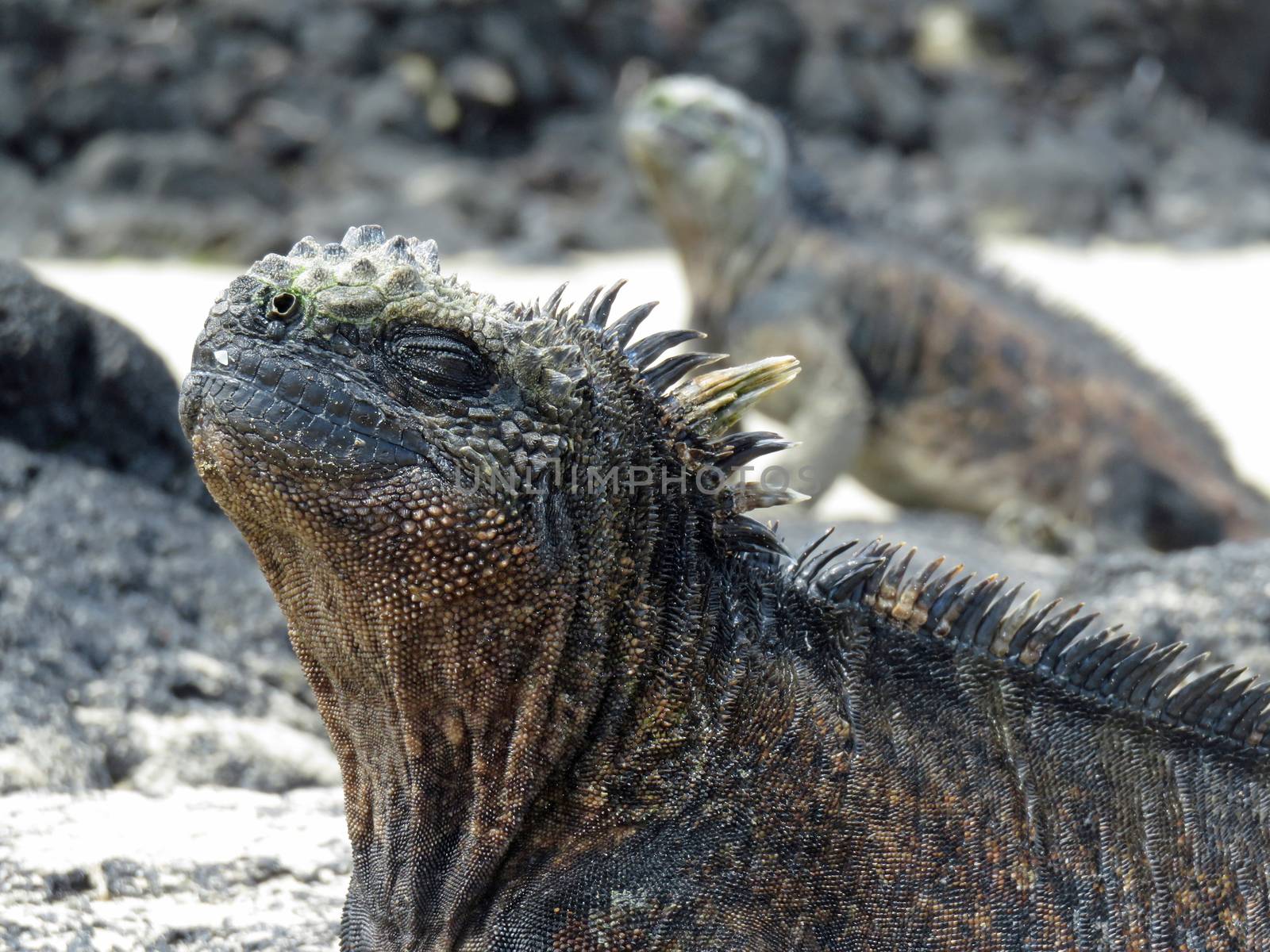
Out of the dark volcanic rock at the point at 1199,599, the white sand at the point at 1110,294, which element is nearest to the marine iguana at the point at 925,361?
the white sand at the point at 1110,294

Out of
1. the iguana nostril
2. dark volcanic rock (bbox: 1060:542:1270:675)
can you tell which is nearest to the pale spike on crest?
the iguana nostril

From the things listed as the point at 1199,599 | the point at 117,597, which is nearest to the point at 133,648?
the point at 117,597

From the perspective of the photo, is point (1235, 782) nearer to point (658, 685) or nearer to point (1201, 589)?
point (658, 685)

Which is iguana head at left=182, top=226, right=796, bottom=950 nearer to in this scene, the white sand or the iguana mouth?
the iguana mouth

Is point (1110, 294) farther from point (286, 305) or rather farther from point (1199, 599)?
point (286, 305)

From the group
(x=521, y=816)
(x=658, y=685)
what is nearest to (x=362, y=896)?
(x=521, y=816)

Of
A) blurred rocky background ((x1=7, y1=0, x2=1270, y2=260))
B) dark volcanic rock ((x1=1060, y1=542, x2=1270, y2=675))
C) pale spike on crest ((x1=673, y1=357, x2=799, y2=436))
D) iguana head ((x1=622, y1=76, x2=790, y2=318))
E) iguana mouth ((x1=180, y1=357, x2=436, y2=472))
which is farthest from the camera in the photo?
blurred rocky background ((x1=7, y1=0, x2=1270, y2=260))

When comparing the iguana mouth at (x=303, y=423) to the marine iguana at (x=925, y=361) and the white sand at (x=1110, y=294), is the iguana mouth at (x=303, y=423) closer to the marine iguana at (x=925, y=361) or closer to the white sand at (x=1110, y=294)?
the marine iguana at (x=925, y=361)
